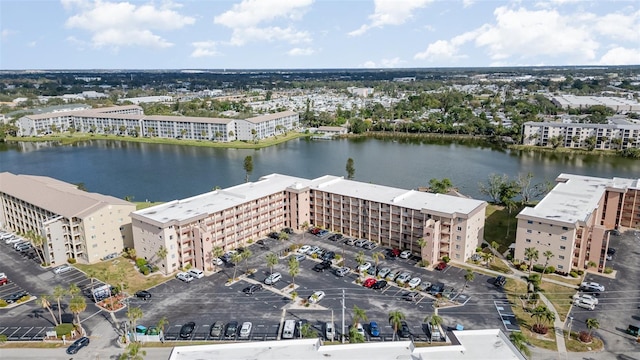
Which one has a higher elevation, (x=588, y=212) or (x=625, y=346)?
(x=588, y=212)

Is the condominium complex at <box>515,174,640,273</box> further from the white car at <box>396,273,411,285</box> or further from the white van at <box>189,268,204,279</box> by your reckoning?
the white van at <box>189,268,204,279</box>

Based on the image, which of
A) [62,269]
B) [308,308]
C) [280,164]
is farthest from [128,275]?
[280,164]

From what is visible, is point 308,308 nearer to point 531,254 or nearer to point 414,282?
point 414,282

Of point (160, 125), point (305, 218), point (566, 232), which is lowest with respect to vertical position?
point (305, 218)

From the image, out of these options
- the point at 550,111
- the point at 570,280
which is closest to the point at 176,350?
the point at 570,280

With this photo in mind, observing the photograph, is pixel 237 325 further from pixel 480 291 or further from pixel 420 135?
pixel 420 135

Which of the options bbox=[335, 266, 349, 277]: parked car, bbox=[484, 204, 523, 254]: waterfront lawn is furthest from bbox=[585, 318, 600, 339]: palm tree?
bbox=[335, 266, 349, 277]: parked car
